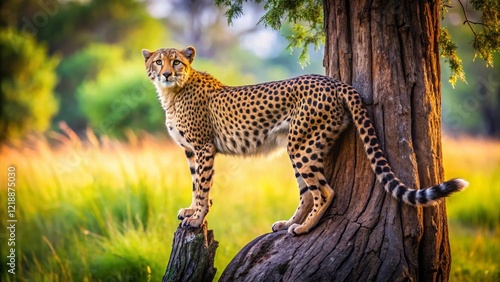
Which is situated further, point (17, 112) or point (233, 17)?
point (17, 112)

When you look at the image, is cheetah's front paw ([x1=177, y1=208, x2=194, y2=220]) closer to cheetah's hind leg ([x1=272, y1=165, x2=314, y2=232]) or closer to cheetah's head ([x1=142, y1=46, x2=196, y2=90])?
cheetah's hind leg ([x1=272, y1=165, x2=314, y2=232])

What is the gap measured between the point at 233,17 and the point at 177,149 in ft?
20.4

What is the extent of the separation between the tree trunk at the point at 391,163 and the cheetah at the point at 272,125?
0.15 metres

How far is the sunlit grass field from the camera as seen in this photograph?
659cm

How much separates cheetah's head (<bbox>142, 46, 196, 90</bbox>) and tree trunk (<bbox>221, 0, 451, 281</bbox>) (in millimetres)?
1517

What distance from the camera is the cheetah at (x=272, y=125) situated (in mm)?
4438

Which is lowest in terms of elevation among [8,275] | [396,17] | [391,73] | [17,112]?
[8,275]

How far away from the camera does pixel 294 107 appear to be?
4.73m

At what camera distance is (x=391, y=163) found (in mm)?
4457

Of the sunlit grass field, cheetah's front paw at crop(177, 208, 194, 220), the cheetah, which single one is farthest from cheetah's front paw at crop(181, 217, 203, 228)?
the sunlit grass field

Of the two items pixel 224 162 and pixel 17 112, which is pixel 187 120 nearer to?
pixel 224 162

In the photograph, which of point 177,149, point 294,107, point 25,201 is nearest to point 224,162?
point 177,149

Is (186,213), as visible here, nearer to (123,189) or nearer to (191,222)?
(191,222)

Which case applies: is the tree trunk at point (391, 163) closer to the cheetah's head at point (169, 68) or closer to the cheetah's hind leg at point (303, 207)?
the cheetah's hind leg at point (303, 207)
